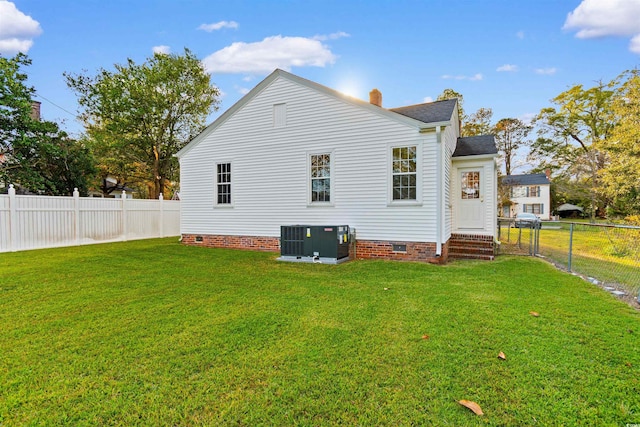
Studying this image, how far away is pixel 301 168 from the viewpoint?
30.9 ft

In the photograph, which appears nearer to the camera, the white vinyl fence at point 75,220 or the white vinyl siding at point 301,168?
the white vinyl siding at point 301,168

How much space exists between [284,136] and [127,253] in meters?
5.99

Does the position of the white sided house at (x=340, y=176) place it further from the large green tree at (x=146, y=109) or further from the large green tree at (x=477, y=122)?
the large green tree at (x=477, y=122)

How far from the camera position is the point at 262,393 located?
2.33 meters

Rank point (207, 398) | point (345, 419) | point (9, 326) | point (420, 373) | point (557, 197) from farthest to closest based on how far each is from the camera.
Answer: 1. point (557, 197)
2. point (9, 326)
3. point (420, 373)
4. point (207, 398)
5. point (345, 419)

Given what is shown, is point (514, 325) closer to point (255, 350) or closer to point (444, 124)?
point (255, 350)

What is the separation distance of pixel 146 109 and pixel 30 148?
22.0 feet

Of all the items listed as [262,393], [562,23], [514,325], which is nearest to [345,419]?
[262,393]

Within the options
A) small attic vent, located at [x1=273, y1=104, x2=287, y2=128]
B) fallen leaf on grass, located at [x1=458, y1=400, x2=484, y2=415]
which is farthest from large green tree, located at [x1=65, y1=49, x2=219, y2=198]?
fallen leaf on grass, located at [x1=458, y1=400, x2=484, y2=415]

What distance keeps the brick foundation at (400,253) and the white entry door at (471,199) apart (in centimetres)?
196

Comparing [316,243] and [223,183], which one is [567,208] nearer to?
[316,243]

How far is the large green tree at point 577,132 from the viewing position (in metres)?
23.7

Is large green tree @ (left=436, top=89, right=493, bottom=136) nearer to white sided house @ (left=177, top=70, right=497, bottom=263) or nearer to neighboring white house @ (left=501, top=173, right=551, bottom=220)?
neighboring white house @ (left=501, top=173, right=551, bottom=220)

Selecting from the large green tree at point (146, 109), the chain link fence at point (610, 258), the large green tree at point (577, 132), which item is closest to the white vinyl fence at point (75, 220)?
the large green tree at point (146, 109)
